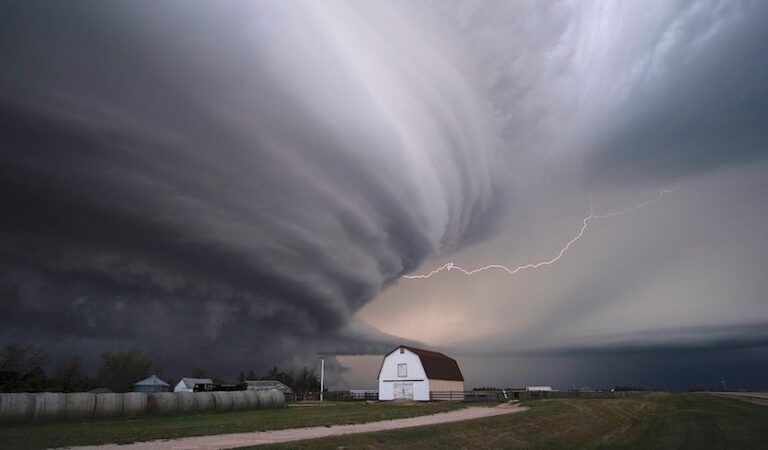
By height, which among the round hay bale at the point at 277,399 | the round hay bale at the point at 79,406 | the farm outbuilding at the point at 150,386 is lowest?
the farm outbuilding at the point at 150,386

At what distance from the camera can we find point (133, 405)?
154 feet

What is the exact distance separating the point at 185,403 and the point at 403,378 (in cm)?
3672

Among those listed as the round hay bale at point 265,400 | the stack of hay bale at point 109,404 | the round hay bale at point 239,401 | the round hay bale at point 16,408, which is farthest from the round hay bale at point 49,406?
the round hay bale at point 265,400

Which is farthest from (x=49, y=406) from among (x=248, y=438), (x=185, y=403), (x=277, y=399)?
(x=277, y=399)

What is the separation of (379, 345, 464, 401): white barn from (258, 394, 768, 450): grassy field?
35.6 m

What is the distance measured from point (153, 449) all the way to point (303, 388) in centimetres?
14309

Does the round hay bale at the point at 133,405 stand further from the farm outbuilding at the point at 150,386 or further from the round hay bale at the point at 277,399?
the farm outbuilding at the point at 150,386

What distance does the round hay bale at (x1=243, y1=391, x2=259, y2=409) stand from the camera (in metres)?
61.9

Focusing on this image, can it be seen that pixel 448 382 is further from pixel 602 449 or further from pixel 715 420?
pixel 602 449

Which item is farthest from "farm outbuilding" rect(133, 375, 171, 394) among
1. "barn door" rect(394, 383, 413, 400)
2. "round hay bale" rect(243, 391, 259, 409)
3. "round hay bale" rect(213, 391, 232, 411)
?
"round hay bale" rect(213, 391, 232, 411)

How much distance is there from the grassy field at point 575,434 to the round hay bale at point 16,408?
25.8m

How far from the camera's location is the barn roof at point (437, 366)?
81.2 meters

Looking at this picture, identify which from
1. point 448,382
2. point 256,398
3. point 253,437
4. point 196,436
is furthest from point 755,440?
point 448,382

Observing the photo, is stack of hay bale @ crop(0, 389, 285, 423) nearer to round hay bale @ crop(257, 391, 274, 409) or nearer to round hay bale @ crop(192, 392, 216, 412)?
round hay bale @ crop(192, 392, 216, 412)
